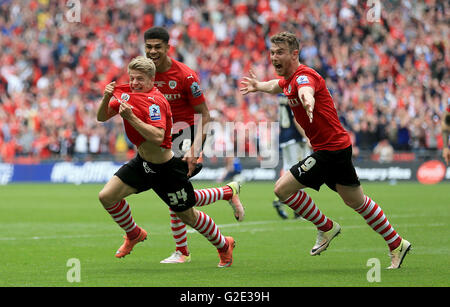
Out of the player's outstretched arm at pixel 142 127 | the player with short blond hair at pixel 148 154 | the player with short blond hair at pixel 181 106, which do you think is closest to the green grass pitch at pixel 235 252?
the player with short blond hair at pixel 181 106

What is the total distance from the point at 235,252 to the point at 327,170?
2.27 meters

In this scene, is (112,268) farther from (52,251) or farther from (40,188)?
(40,188)

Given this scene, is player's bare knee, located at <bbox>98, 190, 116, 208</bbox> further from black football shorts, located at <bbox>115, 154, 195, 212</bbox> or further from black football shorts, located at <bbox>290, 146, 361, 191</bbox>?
black football shorts, located at <bbox>290, 146, 361, 191</bbox>

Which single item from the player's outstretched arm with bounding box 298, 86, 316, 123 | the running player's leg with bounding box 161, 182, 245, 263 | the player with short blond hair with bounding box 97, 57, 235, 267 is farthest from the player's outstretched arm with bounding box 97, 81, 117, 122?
the player's outstretched arm with bounding box 298, 86, 316, 123

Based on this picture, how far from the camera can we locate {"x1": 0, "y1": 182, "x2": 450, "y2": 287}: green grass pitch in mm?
8320

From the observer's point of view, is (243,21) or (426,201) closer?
(426,201)

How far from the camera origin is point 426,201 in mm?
19391

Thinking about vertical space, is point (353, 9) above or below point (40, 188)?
above

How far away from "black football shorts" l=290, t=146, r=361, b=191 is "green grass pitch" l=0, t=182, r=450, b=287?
93 centimetres

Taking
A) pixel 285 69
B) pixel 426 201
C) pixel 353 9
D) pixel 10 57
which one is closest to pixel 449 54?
pixel 353 9

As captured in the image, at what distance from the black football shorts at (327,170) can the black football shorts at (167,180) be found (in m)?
1.20

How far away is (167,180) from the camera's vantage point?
884 centimetres

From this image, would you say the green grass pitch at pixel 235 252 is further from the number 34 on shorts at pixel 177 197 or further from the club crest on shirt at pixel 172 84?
the club crest on shirt at pixel 172 84
